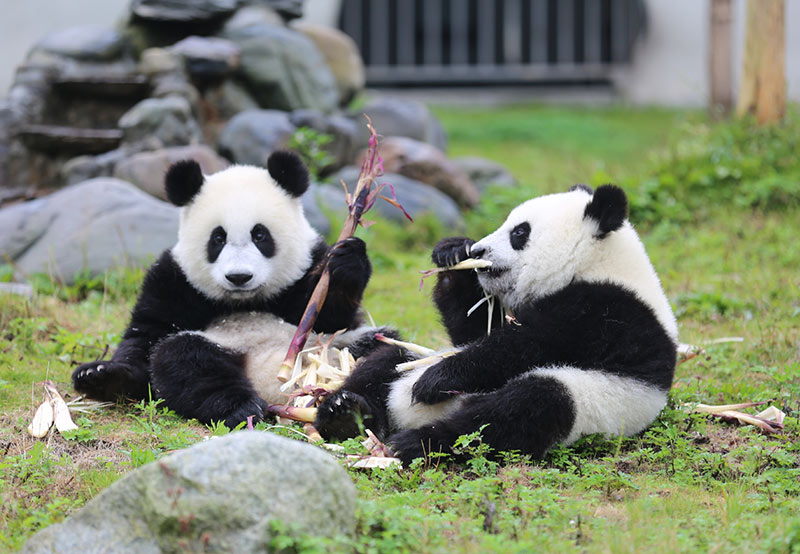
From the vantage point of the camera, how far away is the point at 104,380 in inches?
173

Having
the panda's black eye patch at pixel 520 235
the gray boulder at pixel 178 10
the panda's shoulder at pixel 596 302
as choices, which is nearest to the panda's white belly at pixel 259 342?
the panda's black eye patch at pixel 520 235

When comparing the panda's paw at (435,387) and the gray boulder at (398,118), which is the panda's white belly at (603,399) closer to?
the panda's paw at (435,387)

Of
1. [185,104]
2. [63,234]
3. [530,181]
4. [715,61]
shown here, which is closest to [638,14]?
[715,61]

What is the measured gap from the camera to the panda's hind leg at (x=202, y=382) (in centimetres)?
416

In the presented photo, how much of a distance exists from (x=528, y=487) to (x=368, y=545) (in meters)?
0.85

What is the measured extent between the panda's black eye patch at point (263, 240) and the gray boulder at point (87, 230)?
99.7 inches

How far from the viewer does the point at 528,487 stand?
3445 millimetres

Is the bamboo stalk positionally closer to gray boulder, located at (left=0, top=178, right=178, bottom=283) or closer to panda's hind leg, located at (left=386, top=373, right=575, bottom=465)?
panda's hind leg, located at (left=386, top=373, right=575, bottom=465)

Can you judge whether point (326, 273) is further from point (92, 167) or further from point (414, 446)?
point (92, 167)

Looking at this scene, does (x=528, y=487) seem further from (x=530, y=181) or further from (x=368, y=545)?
(x=530, y=181)

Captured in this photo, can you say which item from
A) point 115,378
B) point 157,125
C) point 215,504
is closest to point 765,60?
point 157,125

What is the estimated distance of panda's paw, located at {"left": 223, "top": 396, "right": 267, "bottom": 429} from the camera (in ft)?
13.4

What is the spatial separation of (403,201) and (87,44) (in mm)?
4954

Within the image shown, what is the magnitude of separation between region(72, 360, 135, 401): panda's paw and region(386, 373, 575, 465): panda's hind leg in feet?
4.69
